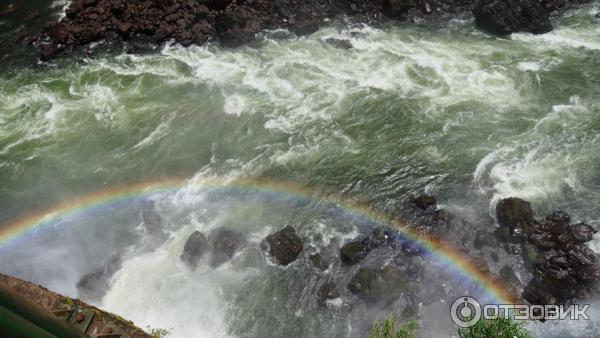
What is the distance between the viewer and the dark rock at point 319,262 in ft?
65.3

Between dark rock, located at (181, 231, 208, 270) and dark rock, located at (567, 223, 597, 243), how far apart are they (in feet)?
49.2

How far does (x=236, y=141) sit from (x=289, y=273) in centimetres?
849

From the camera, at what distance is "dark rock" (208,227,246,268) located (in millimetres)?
A: 20500

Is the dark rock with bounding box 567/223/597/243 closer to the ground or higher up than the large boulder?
closer to the ground

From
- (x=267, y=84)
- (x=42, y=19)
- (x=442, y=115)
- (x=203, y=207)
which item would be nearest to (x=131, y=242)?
(x=203, y=207)

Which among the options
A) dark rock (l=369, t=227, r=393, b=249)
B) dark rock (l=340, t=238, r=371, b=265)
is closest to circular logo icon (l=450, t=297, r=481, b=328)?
dark rock (l=369, t=227, r=393, b=249)

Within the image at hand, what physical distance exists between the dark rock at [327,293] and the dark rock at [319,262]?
939 millimetres

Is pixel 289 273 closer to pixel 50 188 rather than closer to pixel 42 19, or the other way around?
pixel 50 188

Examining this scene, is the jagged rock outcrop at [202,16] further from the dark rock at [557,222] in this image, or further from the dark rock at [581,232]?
the dark rock at [581,232]

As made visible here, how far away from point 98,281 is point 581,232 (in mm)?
19750

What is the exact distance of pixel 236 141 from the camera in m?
25.5

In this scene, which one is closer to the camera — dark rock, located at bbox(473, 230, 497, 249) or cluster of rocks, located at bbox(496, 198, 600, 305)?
cluster of rocks, located at bbox(496, 198, 600, 305)

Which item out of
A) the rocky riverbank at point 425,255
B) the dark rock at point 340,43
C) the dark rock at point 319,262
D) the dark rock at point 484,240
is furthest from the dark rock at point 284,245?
the dark rock at point 340,43

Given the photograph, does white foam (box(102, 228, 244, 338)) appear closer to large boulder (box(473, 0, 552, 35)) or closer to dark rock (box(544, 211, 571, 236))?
dark rock (box(544, 211, 571, 236))
